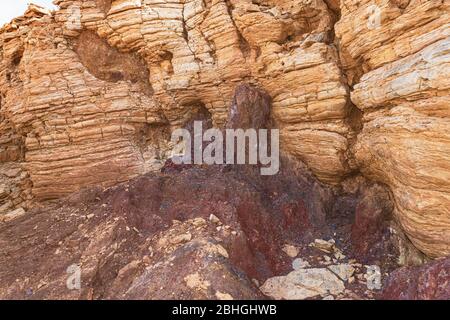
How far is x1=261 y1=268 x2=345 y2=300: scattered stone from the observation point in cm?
838

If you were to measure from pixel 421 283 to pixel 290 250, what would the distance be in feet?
12.2

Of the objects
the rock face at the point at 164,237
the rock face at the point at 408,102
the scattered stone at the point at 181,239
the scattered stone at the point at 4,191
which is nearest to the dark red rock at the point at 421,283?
the rock face at the point at 408,102

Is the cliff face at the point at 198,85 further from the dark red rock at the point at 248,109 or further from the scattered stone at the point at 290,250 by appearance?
the scattered stone at the point at 290,250

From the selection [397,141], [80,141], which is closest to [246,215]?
[397,141]

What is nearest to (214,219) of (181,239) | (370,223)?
(181,239)

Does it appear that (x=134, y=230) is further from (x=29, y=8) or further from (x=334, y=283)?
(x=29, y=8)

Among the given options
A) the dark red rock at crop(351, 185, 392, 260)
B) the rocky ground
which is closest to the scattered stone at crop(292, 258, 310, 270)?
the rocky ground

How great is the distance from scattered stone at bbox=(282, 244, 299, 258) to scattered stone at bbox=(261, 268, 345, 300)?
2.59ft

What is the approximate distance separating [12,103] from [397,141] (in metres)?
16.1

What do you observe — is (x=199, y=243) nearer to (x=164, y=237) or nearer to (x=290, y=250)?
(x=164, y=237)

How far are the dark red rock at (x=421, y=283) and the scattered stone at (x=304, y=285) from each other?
125 centimetres

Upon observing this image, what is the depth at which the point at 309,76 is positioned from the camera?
11.4 m

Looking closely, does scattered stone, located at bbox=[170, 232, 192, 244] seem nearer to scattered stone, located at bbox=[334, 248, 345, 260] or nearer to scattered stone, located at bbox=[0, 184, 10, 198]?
scattered stone, located at bbox=[334, 248, 345, 260]

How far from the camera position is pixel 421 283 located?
7.27 m
